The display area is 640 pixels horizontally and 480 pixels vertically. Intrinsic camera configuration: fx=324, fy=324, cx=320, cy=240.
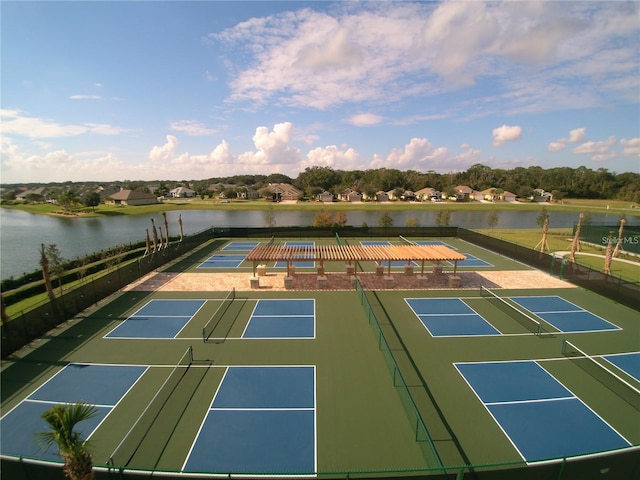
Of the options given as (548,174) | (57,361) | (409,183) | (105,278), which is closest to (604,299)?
(57,361)

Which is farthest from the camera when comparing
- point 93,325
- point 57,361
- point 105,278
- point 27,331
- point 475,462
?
point 105,278

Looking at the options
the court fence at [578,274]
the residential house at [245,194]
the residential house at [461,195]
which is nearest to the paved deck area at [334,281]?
the court fence at [578,274]

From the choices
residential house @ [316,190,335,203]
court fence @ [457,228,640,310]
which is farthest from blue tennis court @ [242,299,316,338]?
residential house @ [316,190,335,203]

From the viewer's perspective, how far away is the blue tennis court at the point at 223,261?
75.0 ft

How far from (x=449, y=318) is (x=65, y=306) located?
16.7 meters

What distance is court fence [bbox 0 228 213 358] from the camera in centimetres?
1136

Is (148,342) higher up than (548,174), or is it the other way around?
(548,174)

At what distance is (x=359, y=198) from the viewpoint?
100 meters

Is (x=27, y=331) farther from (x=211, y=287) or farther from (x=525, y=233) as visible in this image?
(x=525, y=233)

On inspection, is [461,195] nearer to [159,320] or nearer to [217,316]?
[217,316]

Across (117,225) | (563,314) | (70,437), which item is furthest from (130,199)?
(563,314)

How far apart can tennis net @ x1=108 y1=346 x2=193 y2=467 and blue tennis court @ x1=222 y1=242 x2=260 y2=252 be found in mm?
17292

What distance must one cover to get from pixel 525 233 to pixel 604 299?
2696cm

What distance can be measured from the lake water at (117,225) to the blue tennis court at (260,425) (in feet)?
86.5
